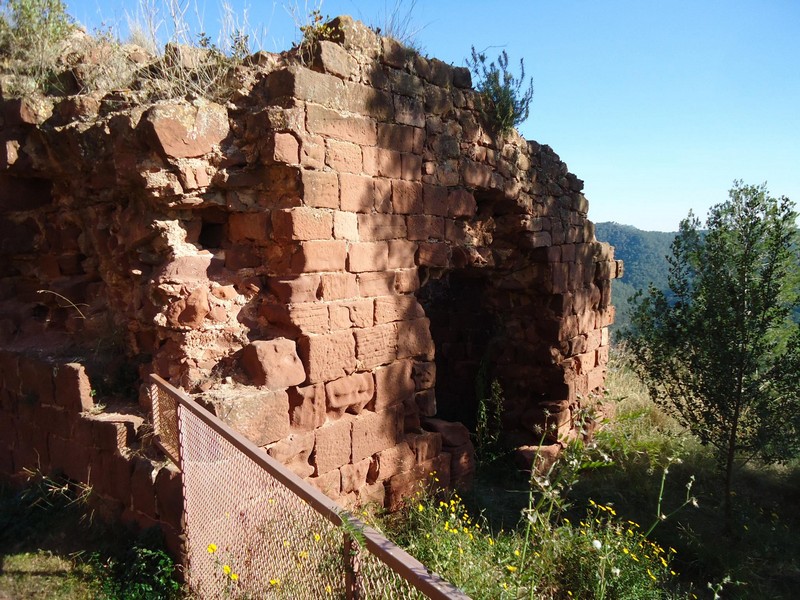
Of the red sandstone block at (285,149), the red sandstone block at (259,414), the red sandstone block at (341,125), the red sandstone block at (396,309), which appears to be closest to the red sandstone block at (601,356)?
the red sandstone block at (396,309)

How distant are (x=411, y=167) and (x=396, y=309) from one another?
1.19 meters

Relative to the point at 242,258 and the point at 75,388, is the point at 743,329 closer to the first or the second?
the point at 242,258

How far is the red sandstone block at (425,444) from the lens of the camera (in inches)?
190

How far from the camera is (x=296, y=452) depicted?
12.9ft

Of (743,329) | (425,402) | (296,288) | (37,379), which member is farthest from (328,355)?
(743,329)

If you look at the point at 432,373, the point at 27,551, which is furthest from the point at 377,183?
the point at 27,551

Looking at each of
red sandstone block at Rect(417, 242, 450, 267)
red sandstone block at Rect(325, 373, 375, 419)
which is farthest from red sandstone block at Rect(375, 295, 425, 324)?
red sandstone block at Rect(325, 373, 375, 419)

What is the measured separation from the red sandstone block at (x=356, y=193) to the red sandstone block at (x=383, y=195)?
0.16ft

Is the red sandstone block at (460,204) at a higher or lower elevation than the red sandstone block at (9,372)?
higher

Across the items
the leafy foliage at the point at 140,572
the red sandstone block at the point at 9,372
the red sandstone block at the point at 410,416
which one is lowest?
the leafy foliage at the point at 140,572

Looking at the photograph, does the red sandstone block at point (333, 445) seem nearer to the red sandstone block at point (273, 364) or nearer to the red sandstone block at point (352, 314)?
the red sandstone block at point (273, 364)

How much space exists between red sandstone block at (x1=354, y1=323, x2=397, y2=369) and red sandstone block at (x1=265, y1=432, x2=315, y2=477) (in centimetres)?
71

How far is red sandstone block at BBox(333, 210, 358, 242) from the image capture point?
4148 mm

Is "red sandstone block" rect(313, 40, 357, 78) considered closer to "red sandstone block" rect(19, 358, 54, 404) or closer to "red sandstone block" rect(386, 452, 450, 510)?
"red sandstone block" rect(19, 358, 54, 404)
